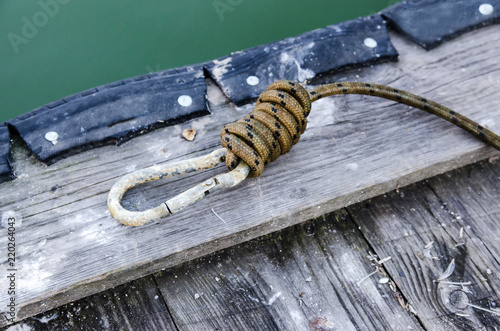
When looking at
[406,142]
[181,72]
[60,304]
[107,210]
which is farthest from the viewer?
[181,72]

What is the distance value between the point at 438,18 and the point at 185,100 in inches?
46.7

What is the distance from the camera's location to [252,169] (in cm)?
159

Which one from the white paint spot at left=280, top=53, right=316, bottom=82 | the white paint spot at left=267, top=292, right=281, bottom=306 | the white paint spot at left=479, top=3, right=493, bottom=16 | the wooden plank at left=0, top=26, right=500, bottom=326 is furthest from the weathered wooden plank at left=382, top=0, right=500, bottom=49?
the white paint spot at left=267, top=292, right=281, bottom=306

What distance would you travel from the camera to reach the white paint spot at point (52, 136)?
1712 mm

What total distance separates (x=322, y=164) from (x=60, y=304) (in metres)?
0.97

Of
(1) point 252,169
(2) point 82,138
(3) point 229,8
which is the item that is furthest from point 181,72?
(3) point 229,8

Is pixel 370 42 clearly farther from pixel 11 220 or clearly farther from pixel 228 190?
pixel 11 220

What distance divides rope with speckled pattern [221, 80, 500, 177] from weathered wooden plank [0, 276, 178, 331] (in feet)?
1.66

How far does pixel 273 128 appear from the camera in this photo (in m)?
1.61

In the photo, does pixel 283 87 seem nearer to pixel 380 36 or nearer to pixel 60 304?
pixel 380 36

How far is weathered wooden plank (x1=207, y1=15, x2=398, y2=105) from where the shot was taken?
1890 mm

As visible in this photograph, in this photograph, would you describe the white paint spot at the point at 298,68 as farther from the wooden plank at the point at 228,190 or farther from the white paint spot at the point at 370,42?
the white paint spot at the point at 370,42

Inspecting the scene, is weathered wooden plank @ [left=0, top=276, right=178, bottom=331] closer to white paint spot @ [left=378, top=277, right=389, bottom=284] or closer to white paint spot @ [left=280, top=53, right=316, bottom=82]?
white paint spot @ [left=378, top=277, right=389, bottom=284]

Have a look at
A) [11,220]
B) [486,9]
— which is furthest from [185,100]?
[486,9]
